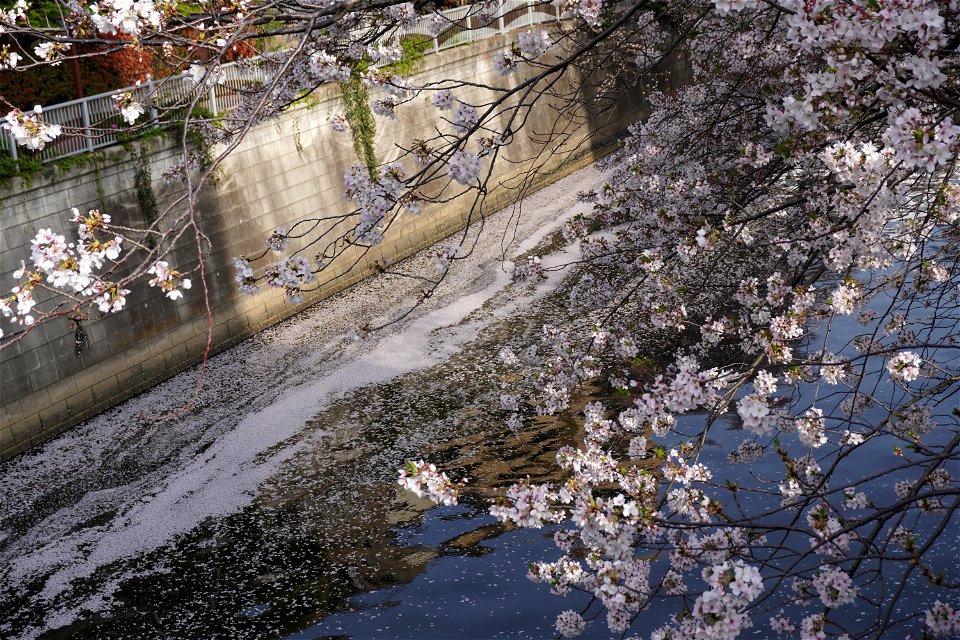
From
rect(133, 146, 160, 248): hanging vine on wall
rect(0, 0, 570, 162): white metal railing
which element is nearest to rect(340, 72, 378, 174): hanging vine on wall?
rect(0, 0, 570, 162): white metal railing

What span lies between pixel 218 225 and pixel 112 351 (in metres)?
2.94

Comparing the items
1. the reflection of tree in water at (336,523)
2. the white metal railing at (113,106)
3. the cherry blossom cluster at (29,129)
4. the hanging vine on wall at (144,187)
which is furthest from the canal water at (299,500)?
the white metal railing at (113,106)

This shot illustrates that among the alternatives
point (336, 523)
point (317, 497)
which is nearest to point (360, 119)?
point (317, 497)

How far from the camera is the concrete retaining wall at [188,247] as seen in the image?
12.4 meters

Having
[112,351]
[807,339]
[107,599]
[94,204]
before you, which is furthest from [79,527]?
[807,339]

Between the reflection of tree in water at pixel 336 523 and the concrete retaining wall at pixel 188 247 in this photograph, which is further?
the concrete retaining wall at pixel 188 247

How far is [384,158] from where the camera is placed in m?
19.6

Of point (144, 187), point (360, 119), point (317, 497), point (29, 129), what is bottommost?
point (317, 497)

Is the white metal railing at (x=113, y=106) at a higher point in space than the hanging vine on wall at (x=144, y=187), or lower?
higher

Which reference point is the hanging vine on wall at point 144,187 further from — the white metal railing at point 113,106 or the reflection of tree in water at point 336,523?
the reflection of tree in water at point 336,523

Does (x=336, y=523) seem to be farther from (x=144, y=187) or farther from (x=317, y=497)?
(x=144, y=187)

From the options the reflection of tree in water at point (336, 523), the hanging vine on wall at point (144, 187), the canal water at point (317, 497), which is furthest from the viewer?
the hanging vine on wall at point (144, 187)

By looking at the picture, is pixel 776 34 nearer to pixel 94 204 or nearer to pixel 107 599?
pixel 107 599

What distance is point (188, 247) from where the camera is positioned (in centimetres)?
1511
